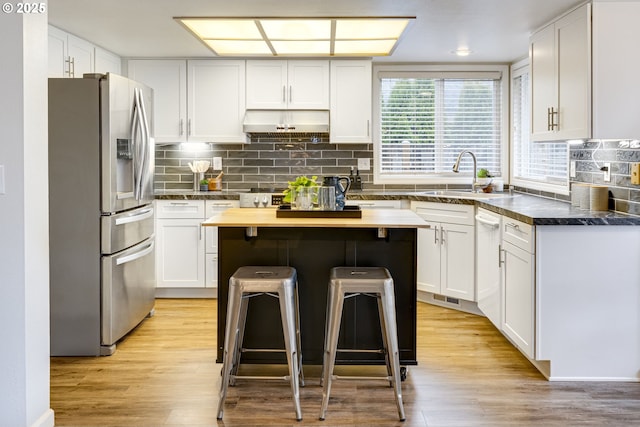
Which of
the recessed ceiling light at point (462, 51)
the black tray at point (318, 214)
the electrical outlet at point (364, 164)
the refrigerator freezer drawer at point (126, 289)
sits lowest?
the refrigerator freezer drawer at point (126, 289)

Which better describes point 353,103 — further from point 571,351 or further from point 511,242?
point 571,351

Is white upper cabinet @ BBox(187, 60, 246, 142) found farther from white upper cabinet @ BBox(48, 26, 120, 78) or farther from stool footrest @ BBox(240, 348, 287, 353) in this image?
stool footrest @ BBox(240, 348, 287, 353)

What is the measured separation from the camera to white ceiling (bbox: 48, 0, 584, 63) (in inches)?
152

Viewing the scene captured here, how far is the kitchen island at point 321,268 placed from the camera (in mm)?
3623

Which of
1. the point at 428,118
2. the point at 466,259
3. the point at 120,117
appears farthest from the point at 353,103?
the point at 120,117

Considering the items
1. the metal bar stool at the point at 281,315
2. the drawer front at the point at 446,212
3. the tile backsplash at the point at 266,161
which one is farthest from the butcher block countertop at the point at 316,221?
the tile backsplash at the point at 266,161

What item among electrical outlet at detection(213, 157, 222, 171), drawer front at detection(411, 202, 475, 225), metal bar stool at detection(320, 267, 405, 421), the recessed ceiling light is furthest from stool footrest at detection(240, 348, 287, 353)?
the recessed ceiling light

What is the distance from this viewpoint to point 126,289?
4.39 m

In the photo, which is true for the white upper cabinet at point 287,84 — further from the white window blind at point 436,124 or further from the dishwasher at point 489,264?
the dishwasher at point 489,264

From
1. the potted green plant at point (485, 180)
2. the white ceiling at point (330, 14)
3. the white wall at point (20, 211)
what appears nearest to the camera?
the white wall at point (20, 211)

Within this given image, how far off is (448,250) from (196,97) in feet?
8.69

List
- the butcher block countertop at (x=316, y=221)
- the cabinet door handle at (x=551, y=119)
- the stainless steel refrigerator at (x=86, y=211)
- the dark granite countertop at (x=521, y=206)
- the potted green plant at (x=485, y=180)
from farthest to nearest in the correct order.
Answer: the potted green plant at (x=485, y=180)
the cabinet door handle at (x=551, y=119)
the stainless steel refrigerator at (x=86, y=211)
the dark granite countertop at (x=521, y=206)
the butcher block countertop at (x=316, y=221)

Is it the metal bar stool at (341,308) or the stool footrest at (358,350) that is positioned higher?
the metal bar stool at (341,308)

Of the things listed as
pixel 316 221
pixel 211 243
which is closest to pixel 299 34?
pixel 316 221
